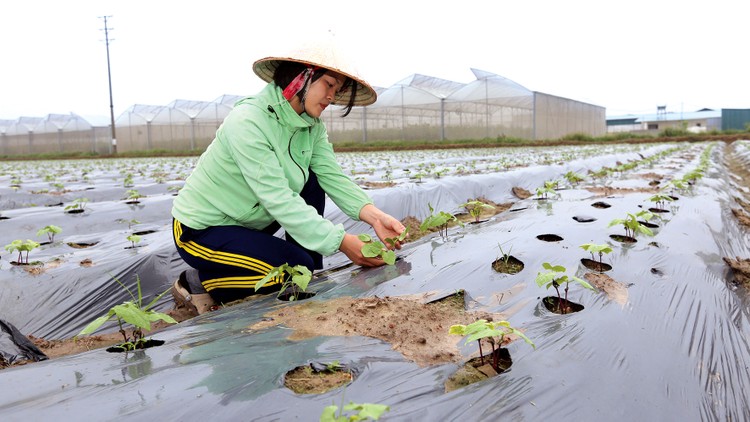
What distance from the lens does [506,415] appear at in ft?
3.48

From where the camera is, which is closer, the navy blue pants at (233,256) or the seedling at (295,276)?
the seedling at (295,276)

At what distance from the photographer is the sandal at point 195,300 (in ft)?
7.91

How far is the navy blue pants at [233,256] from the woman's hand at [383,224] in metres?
0.35

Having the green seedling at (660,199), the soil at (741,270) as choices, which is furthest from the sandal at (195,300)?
the green seedling at (660,199)

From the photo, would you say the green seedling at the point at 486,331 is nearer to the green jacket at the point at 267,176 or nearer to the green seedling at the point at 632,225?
the green jacket at the point at 267,176

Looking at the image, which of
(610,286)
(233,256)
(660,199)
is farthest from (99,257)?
(660,199)

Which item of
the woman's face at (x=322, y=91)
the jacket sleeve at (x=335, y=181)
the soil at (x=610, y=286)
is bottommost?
the soil at (x=610, y=286)

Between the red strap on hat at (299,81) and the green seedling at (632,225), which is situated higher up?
the red strap on hat at (299,81)

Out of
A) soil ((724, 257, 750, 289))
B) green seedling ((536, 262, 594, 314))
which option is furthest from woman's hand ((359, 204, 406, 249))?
soil ((724, 257, 750, 289))

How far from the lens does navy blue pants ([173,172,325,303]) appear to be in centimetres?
222

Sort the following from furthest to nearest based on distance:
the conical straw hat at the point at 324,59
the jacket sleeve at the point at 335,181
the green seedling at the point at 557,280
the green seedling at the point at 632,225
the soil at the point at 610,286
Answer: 1. the jacket sleeve at the point at 335,181
2. the green seedling at the point at 632,225
3. the conical straw hat at the point at 324,59
4. the soil at the point at 610,286
5. the green seedling at the point at 557,280

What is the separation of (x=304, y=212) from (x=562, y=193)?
325cm

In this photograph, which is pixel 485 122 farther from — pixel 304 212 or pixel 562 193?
pixel 304 212

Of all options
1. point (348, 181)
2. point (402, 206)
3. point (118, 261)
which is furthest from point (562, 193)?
point (118, 261)
